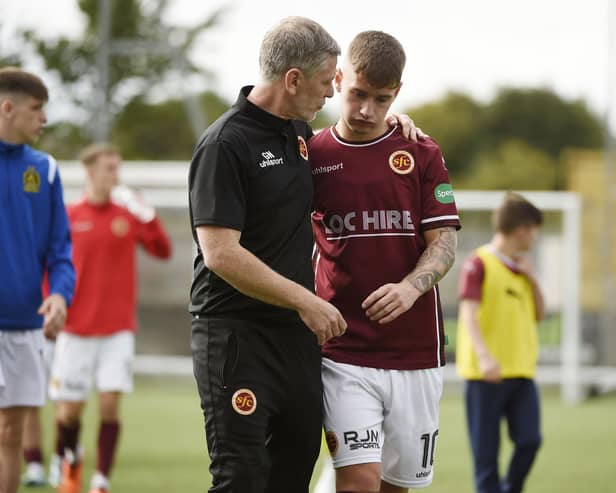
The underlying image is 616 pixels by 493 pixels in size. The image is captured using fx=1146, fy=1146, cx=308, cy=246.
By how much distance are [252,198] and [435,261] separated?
0.84 metres

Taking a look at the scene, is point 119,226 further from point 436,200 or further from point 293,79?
point 293,79

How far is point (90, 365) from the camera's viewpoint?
8.44 meters

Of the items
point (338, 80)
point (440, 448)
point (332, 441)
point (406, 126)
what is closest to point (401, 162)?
point (406, 126)

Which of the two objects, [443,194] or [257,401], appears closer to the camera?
[257,401]

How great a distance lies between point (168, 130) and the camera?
38406mm

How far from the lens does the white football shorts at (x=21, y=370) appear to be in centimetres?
550

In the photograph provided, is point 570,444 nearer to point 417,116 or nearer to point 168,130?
point 168,130

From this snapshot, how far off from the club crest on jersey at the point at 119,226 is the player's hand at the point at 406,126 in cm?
417

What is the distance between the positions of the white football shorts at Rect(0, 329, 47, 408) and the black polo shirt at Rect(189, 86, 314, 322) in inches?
57.3

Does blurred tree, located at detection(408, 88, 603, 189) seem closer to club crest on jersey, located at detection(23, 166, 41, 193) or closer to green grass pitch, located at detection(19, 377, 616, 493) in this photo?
green grass pitch, located at detection(19, 377, 616, 493)

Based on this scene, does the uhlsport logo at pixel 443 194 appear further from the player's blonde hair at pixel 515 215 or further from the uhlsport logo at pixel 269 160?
the player's blonde hair at pixel 515 215

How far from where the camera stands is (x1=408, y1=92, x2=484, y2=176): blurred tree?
6391cm

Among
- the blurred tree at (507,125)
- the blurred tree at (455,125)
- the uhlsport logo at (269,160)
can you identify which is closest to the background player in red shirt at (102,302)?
the uhlsport logo at (269,160)

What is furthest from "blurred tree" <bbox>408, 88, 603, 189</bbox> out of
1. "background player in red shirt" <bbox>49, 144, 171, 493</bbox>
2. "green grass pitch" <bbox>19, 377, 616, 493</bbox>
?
"background player in red shirt" <bbox>49, 144, 171, 493</bbox>
